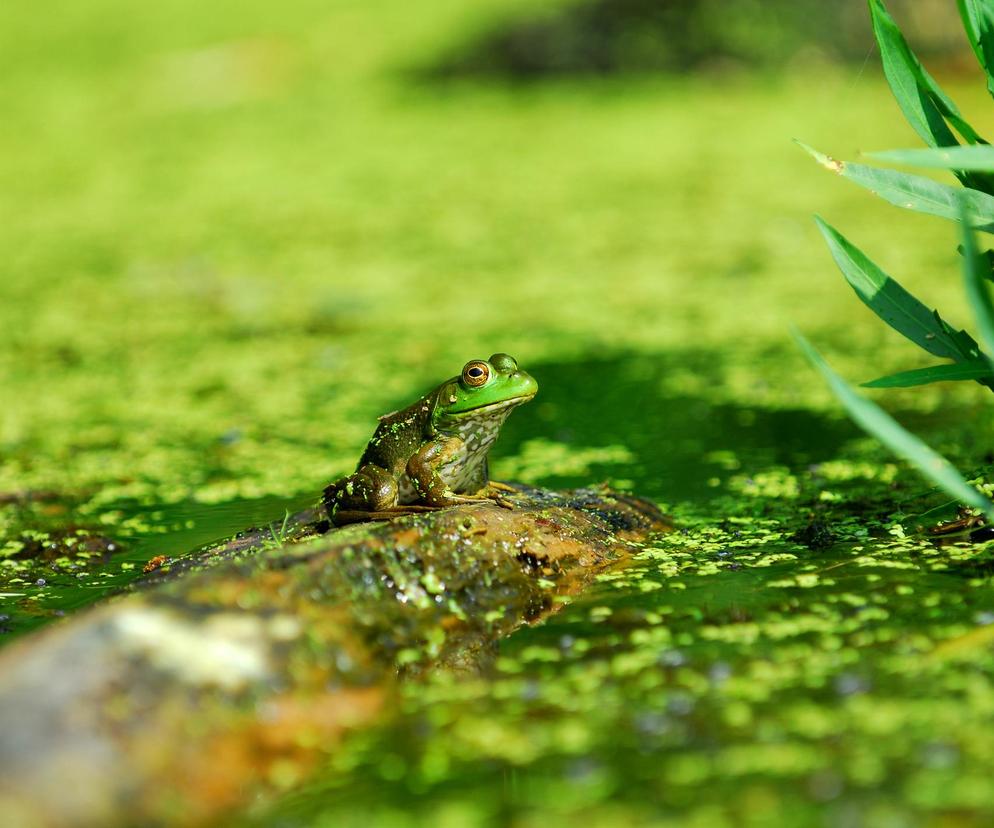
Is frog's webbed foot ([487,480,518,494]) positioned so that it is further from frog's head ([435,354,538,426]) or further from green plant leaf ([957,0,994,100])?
green plant leaf ([957,0,994,100])

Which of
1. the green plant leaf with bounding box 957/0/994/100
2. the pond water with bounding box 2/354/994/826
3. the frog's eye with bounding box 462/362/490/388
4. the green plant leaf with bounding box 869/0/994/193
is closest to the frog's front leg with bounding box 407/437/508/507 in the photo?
the frog's eye with bounding box 462/362/490/388

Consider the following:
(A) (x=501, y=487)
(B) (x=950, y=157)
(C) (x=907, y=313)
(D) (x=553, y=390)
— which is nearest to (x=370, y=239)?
(D) (x=553, y=390)

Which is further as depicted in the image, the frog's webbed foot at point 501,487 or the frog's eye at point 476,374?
the frog's webbed foot at point 501,487

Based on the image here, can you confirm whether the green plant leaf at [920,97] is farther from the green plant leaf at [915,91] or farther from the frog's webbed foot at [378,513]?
the frog's webbed foot at [378,513]

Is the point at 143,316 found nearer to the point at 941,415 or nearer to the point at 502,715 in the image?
the point at 941,415

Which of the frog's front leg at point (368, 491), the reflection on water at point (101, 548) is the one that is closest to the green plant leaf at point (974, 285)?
A: the frog's front leg at point (368, 491)

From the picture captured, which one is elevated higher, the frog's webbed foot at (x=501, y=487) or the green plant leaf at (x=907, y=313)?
the green plant leaf at (x=907, y=313)
